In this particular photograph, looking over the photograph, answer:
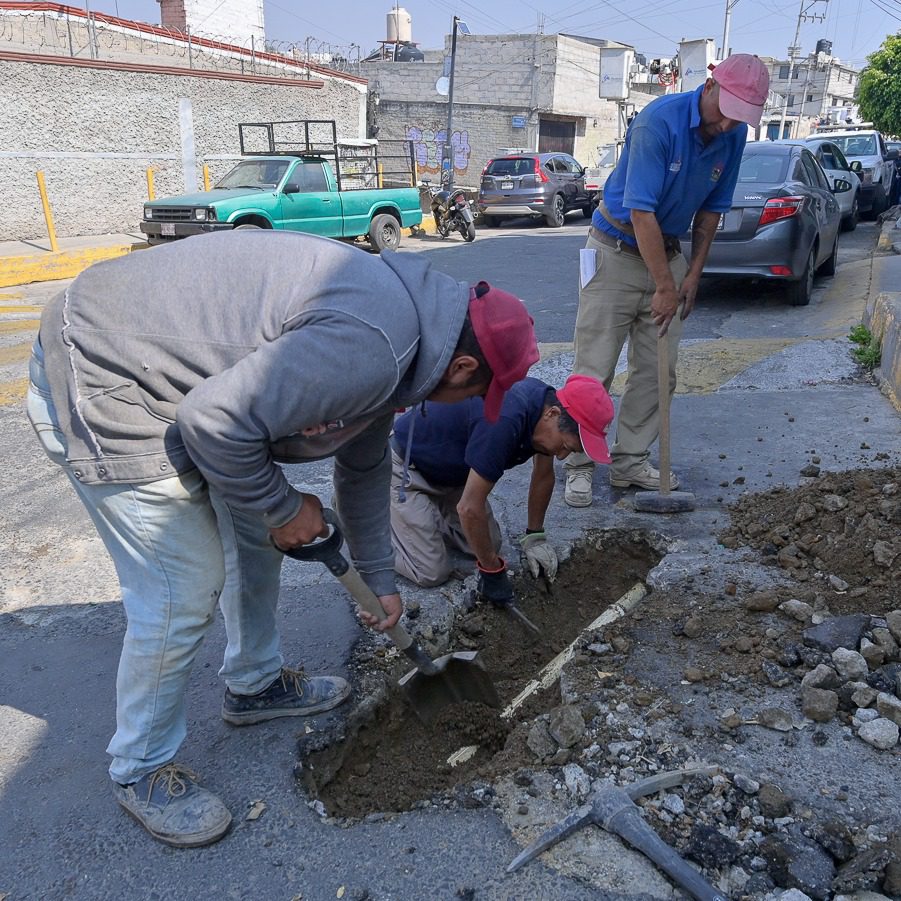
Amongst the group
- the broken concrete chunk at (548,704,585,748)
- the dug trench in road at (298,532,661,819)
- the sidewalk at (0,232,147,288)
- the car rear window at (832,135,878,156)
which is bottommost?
the sidewalk at (0,232,147,288)

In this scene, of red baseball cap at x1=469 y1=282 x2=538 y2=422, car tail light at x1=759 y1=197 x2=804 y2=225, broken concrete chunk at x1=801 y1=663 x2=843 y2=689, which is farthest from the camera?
car tail light at x1=759 y1=197 x2=804 y2=225

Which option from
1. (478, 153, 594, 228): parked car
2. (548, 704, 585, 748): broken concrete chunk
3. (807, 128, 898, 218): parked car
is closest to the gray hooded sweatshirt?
(548, 704, 585, 748): broken concrete chunk

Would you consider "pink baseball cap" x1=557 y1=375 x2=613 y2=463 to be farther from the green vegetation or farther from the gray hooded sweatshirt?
the green vegetation

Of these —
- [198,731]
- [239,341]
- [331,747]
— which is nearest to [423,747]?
[331,747]

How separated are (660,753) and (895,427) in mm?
3651

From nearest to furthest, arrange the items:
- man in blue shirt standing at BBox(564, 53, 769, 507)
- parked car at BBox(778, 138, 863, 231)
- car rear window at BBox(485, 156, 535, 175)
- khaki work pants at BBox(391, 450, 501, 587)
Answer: khaki work pants at BBox(391, 450, 501, 587), man in blue shirt standing at BBox(564, 53, 769, 507), parked car at BBox(778, 138, 863, 231), car rear window at BBox(485, 156, 535, 175)

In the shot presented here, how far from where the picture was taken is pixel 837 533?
148 inches

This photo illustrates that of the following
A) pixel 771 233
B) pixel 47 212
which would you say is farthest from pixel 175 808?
pixel 47 212

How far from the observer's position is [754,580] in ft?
11.6

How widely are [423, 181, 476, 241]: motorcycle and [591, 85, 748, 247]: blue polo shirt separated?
1334cm

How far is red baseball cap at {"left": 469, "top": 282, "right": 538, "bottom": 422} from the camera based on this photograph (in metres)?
2.00

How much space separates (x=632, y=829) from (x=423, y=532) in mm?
1750

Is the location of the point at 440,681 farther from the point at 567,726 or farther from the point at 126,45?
the point at 126,45

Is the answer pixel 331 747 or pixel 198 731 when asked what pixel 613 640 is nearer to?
pixel 331 747
